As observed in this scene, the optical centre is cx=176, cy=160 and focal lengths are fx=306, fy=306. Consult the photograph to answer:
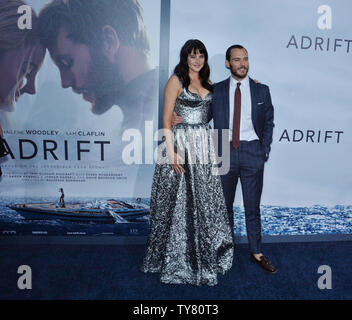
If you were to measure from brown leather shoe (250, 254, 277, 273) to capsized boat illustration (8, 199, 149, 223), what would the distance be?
110 centimetres

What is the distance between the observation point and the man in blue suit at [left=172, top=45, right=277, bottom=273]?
7.81ft

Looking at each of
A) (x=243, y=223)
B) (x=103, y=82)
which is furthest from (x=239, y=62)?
(x=243, y=223)

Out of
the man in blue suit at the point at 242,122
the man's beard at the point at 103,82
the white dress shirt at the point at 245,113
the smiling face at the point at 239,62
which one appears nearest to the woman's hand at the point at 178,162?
the man in blue suit at the point at 242,122

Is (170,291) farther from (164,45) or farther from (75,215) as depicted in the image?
(164,45)

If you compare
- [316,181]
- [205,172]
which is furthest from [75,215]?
[316,181]

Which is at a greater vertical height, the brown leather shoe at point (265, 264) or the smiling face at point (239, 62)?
the smiling face at point (239, 62)

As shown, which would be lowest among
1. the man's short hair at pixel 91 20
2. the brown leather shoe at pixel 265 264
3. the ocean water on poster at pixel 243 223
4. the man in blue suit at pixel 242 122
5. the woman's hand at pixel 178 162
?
the brown leather shoe at pixel 265 264

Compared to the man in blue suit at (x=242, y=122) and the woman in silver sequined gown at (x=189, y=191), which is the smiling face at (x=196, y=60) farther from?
the man in blue suit at (x=242, y=122)

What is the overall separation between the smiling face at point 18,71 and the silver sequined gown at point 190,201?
1.42 meters

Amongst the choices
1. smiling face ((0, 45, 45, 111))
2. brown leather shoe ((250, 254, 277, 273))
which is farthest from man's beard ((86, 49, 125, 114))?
brown leather shoe ((250, 254, 277, 273))

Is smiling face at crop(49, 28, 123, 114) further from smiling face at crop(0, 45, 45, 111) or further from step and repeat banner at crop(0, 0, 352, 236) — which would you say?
smiling face at crop(0, 45, 45, 111)

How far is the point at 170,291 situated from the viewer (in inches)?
88.0

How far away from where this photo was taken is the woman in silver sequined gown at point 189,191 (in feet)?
Result: 7.29

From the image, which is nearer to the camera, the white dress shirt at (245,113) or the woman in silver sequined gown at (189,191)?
the woman in silver sequined gown at (189,191)
